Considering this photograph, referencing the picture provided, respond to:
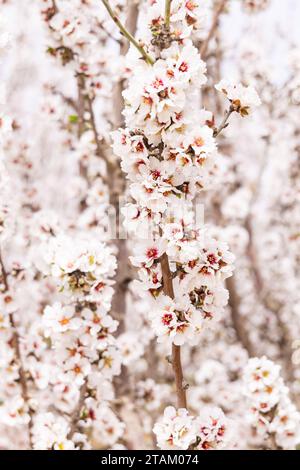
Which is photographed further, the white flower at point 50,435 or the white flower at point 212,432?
the white flower at point 50,435

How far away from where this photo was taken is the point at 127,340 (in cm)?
479

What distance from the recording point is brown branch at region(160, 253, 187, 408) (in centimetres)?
230

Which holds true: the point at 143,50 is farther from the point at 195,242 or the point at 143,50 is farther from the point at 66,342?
the point at 66,342

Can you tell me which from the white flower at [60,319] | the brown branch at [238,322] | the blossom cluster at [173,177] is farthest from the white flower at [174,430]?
the brown branch at [238,322]

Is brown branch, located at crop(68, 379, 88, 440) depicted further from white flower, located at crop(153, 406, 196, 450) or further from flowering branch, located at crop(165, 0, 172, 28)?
flowering branch, located at crop(165, 0, 172, 28)

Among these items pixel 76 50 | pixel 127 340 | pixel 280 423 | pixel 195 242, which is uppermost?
pixel 76 50

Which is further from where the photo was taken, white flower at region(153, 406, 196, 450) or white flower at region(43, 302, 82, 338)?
white flower at region(43, 302, 82, 338)

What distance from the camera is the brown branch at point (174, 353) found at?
2.30m

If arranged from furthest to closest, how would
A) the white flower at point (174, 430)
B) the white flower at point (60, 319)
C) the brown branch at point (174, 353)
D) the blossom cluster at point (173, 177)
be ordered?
the white flower at point (60, 319) → the white flower at point (174, 430) → the brown branch at point (174, 353) → the blossom cluster at point (173, 177)

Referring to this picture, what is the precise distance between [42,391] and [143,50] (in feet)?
10.3

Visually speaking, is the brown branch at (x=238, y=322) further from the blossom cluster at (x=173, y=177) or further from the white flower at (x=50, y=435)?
the blossom cluster at (x=173, y=177)

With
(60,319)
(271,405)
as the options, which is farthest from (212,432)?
(60,319)

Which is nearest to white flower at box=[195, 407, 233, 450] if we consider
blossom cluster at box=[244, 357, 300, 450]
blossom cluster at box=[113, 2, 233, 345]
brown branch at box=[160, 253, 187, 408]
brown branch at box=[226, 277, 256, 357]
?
brown branch at box=[160, 253, 187, 408]

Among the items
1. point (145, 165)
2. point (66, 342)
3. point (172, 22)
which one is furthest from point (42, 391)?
point (172, 22)
